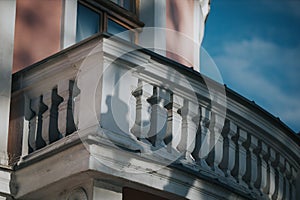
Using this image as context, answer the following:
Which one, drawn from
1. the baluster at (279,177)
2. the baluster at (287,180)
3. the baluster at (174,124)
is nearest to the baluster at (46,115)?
the baluster at (174,124)

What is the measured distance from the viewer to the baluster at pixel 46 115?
537 cm

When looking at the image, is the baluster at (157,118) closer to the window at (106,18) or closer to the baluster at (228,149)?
the baluster at (228,149)

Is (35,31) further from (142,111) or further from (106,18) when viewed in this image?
(142,111)

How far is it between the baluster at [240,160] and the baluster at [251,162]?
2.3 inches

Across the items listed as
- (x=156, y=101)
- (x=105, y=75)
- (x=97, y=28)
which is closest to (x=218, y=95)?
(x=156, y=101)

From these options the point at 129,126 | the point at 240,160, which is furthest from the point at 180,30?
the point at 129,126

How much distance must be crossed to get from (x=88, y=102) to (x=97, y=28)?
2554 mm

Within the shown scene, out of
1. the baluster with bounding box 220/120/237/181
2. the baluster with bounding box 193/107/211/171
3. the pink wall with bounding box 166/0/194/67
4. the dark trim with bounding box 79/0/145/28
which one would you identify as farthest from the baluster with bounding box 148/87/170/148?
the pink wall with bounding box 166/0/194/67

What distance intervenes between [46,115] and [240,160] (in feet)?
4.32

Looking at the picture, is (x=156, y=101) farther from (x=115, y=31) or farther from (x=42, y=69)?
(x=115, y=31)

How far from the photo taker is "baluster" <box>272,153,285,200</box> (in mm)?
6318

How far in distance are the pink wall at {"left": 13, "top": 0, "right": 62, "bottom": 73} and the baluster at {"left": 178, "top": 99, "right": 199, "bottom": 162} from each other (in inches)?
54.8

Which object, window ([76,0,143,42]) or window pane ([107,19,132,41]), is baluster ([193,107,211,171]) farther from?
window pane ([107,19,132,41])

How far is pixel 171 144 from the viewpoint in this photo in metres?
5.35
